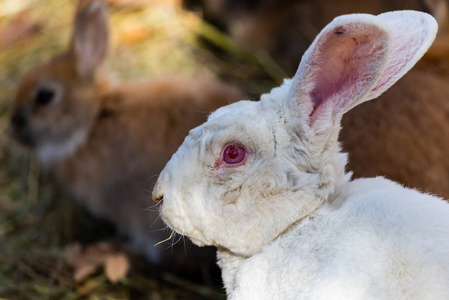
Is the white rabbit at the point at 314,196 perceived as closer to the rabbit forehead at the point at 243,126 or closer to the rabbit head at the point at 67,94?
the rabbit forehead at the point at 243,126

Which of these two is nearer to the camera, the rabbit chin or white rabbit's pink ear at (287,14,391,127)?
white rabbit's pink ear at (287,14,391,127)

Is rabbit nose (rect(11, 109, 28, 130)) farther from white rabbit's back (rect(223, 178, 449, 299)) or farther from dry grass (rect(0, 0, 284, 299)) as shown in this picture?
white rabbit's back (rect(223, 178, 449, 299))

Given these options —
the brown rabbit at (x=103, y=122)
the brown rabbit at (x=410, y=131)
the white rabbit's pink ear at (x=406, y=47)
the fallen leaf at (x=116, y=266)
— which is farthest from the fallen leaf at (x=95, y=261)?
the white rabbit's pink ear at (x=406, y=47)

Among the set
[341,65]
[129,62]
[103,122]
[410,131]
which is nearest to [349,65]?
[341,65]

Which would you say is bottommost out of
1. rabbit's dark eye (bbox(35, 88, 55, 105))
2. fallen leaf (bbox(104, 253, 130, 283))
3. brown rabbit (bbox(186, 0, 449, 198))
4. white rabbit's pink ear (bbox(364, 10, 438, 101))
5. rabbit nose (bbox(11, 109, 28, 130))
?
fallen leaf (bbox(104, 253, 130, 283))

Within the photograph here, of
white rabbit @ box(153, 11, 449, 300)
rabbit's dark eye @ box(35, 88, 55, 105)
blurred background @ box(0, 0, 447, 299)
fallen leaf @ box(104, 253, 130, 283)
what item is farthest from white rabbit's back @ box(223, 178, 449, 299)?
rabbit's dark eye @ box(35, 88, 55, 105)

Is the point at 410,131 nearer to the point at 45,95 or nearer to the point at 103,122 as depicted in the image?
the point at 103,122

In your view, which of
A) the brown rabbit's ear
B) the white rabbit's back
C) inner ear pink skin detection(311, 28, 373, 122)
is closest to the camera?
the white rabbit's back
